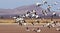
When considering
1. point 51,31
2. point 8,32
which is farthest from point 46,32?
point 8,32

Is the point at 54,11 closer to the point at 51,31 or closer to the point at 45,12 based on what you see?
the point at 45,12

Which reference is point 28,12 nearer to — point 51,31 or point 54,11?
point 54,11

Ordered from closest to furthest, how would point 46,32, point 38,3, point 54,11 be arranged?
point 38,3 → point 54,11 → point 46,32

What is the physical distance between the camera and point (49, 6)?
268 inches

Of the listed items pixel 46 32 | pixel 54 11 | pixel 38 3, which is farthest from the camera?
pixel 46 32

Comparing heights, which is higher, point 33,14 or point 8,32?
point 33,14

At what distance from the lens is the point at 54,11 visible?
708cm

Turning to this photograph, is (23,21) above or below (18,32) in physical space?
above

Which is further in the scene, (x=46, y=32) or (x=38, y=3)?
(x=46, y=32)

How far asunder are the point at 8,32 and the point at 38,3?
25273mm

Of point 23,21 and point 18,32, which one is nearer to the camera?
point 23,21

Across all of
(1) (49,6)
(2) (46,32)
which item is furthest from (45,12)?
(2) (46,32)

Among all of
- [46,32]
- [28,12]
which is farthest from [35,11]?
[46,32]

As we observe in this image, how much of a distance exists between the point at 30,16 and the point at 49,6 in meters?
0.45
